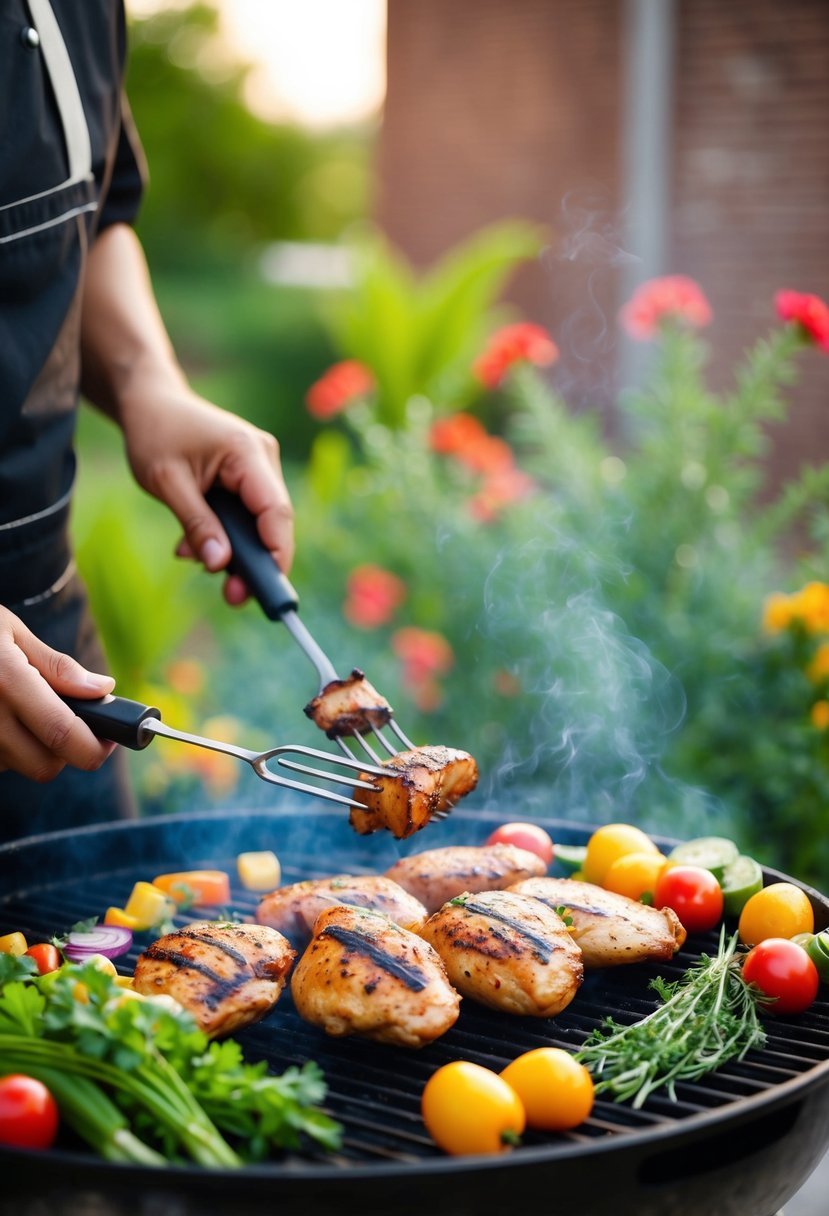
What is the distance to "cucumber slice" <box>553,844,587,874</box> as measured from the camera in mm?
2707

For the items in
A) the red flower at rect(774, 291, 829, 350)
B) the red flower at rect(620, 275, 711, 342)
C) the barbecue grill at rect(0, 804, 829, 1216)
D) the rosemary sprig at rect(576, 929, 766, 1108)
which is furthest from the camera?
the red flower at rect(620, 275, 711, 342)

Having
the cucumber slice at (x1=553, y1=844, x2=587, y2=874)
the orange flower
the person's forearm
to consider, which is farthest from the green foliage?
the cucumber slice at (x1=553, y1=844, x2=587, y2=874)

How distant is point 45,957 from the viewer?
6.91 ft

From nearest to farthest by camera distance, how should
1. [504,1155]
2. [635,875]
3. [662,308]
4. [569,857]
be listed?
1. [504,1155]
2. [635,875]
3. [569,857]
4. [662,308]

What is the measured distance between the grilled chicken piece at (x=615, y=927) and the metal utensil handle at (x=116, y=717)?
2.88 ft

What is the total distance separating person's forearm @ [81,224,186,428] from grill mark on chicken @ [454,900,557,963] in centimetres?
148

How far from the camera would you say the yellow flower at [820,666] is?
4.25m

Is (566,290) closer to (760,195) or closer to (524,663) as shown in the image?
(760,195)

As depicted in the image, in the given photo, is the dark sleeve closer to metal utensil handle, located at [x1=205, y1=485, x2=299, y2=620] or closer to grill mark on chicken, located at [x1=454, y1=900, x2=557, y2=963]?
metal utensil handle, located at [x1=205, y1=485, x2=299, y2=620]

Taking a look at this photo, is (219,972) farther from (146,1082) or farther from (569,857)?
(569,857)

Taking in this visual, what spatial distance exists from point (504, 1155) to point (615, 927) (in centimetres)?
77

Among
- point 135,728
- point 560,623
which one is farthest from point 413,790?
point 560,623

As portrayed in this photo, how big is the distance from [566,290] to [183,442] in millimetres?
9702

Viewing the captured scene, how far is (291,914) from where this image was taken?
2.33 m
